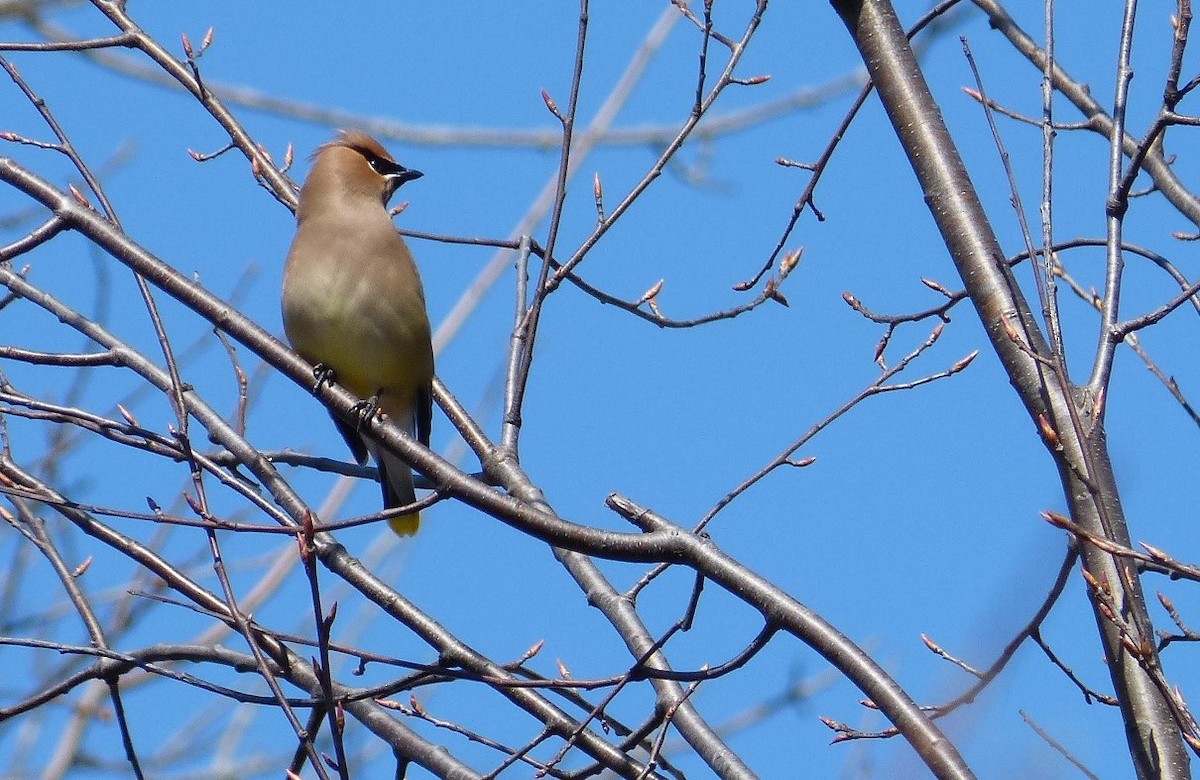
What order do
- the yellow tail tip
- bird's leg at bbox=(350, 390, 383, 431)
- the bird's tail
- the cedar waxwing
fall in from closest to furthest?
1. bird's leg at bbox=(350, 390, 383, 431)
2. the cedar waxwing
3. the bird's tail
4. the yellow tail tip

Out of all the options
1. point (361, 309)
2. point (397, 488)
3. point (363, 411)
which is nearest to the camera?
point (363, 411)

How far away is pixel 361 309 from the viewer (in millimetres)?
5129

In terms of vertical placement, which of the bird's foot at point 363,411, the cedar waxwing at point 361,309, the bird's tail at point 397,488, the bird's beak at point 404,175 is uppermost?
the bird's beak at point 404,175

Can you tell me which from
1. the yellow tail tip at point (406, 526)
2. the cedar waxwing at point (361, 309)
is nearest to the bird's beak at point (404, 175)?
the cedar waxwing at point (361, 309)

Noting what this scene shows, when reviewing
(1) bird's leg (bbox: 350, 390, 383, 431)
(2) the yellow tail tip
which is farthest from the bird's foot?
(2) the yellow tail tip

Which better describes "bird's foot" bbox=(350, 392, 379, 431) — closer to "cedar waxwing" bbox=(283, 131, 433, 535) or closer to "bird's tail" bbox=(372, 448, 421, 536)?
"cedar waxwing" bbox=(283, 131, 433, 535)

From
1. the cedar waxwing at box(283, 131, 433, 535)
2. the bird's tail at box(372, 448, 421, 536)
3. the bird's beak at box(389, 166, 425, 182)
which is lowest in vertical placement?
the bird's tail at box(372, 448, 421, 536)

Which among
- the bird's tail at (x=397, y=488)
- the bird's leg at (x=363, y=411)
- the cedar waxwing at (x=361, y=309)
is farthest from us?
the bird's tail at (x=397, y=488)

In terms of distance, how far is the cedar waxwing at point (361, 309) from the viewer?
5117 millimetres

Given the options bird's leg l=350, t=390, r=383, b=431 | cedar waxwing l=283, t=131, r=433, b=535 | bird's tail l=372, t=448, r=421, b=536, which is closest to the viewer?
bird's leg l=350, t=390, r=383, b=431

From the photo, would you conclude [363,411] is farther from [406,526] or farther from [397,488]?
[406,526]

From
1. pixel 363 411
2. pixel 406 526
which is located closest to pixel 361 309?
pixel 406 526

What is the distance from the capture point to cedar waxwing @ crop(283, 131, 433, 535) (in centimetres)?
512

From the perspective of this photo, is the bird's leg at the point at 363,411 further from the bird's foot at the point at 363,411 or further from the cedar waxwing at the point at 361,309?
the cedar waxwing at the point at 361,309
